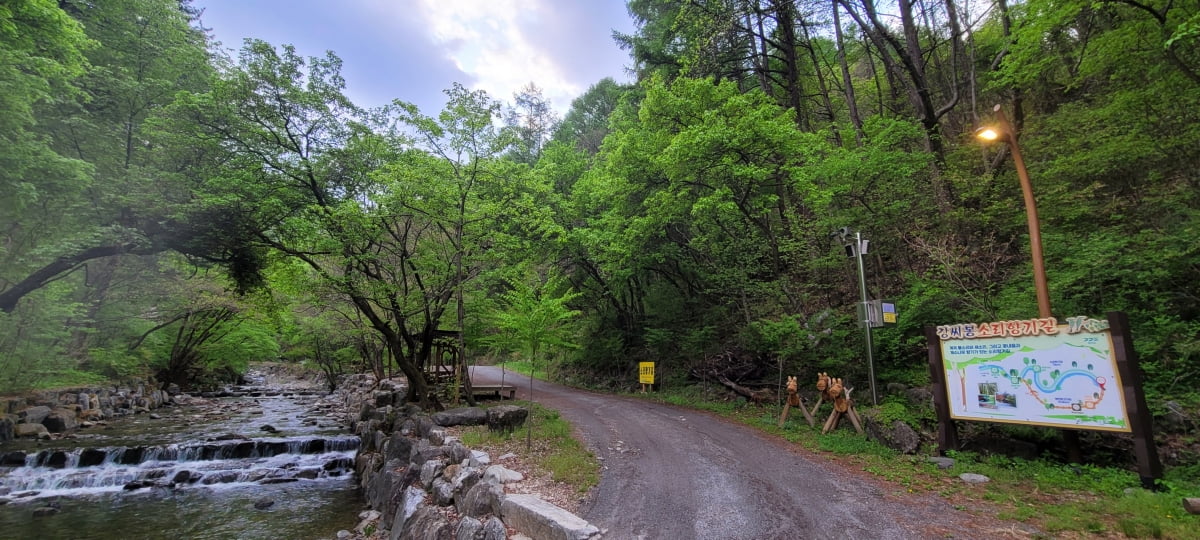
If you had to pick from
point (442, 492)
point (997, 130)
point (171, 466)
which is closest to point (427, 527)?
point (442, 492)

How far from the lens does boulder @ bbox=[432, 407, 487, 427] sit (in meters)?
8.88

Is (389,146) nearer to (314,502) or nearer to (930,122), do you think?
(314,502)

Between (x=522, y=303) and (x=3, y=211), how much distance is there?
920cm

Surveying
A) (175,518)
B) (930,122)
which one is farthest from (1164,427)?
(175,518)

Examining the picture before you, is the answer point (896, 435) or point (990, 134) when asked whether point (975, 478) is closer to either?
point (896, 435)

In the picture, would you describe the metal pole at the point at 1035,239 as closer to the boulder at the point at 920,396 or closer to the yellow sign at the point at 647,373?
the boulder at the point at 920,396

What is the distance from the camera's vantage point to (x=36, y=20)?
294 inches

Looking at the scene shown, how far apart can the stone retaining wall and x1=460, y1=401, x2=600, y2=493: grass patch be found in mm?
381

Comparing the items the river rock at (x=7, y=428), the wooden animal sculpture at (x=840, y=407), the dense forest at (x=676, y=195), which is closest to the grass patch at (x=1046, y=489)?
the wooden animal sculpture at (x=840, y=407)

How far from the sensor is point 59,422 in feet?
43.8

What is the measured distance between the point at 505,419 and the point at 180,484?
7811 mm

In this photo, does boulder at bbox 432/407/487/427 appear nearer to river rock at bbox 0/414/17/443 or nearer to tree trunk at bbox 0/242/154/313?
tree trunk at bbox 0/242/154/313

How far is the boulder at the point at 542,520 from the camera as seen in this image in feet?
12.9

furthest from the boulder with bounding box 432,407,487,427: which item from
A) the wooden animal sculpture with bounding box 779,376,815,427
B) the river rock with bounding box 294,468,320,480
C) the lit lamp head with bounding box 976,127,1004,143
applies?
the lit lamp head with bounding box 976,127,1004,143
